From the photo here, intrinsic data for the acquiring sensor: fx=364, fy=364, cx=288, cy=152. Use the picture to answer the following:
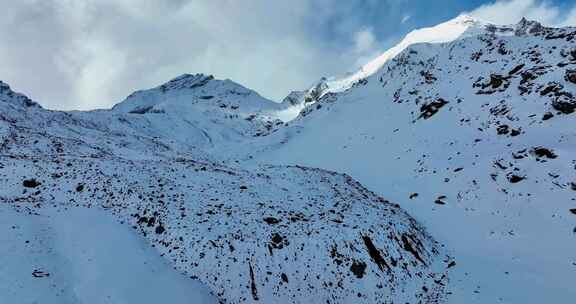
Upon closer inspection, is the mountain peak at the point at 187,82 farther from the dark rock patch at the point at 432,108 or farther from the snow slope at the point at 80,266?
the snow slope at the point at 80,266

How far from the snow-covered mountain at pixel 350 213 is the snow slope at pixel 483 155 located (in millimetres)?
121

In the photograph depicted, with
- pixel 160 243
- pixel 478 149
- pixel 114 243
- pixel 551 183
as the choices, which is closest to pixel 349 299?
pixel 160 243

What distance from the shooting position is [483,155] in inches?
1062

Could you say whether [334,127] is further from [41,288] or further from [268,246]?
[41,288]

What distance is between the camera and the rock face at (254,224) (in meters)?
14.3

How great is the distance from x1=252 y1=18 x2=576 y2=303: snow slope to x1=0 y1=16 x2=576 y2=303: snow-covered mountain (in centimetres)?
12

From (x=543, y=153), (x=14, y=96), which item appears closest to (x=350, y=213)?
(x=543, y=153)

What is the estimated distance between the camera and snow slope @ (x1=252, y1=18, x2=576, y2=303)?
16.7m

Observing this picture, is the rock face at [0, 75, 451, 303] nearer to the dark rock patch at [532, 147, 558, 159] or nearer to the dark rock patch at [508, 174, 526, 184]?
the dark rock patch at [508, 174, 526, 184]

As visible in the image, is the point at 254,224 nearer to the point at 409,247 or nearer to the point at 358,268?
the point at 358,268


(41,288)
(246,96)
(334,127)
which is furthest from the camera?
(246,96)

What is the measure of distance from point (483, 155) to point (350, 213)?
13.8m

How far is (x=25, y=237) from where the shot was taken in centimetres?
1446

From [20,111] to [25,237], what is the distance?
120 feet
